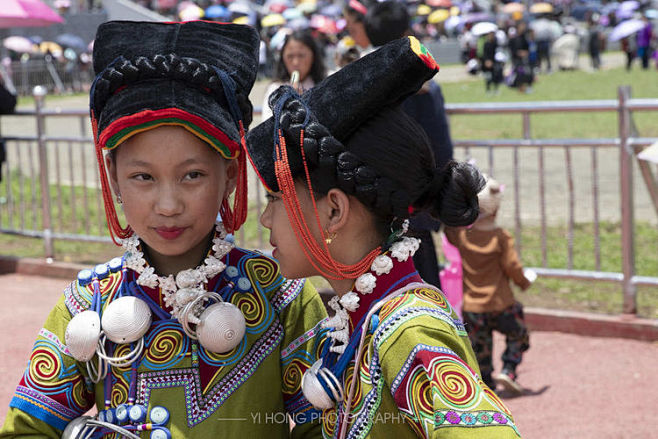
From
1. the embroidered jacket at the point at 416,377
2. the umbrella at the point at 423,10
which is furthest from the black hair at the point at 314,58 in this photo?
the umbrella at the point at 423,10

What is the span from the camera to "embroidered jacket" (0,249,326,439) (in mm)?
2227

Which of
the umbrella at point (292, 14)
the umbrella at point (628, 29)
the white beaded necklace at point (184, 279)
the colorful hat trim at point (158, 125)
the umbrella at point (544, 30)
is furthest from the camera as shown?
the umbrella at point (292, 14)

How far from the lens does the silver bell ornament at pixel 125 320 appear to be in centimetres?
220

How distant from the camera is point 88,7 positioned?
1893 inches

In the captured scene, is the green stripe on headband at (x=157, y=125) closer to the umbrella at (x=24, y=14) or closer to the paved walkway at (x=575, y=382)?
the paved walkway at (x=575, y=382)

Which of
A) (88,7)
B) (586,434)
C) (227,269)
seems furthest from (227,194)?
(88,7)

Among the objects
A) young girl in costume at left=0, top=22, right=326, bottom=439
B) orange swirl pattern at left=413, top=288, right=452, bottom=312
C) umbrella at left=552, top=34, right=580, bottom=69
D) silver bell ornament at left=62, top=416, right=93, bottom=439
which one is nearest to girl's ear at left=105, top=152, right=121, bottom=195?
young girl in costume at left=0, top=22, right=326, bottom=439

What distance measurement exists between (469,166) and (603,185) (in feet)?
27.9

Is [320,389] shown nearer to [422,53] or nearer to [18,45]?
[422,53]

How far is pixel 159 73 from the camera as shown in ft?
7.12

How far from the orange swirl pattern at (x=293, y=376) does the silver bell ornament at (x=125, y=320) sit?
0.36 m

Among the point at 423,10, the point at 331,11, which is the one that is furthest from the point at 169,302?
the point at 423,10

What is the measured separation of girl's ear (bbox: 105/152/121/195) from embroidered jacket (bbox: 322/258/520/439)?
69 cm

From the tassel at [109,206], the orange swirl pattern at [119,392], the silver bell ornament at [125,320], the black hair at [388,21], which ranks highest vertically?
the tassel at [109,206]
